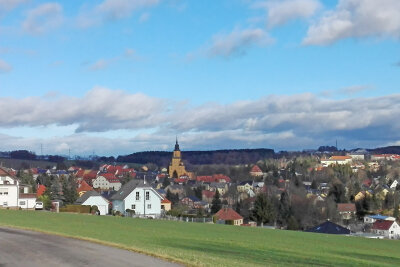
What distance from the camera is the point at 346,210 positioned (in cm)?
10506

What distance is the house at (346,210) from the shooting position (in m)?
102

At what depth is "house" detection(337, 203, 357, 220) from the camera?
102125 millimetres

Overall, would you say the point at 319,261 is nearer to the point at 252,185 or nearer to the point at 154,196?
the point at 154,196

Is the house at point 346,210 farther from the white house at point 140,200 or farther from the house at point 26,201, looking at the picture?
the house at point 26,201

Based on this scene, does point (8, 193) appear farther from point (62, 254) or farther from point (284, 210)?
point (62, 254)

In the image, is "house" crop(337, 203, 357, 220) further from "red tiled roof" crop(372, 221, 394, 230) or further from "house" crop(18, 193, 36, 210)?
"house" crop(18, 193, 36, 210)

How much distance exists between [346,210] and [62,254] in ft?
308

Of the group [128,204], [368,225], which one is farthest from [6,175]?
[368,225]

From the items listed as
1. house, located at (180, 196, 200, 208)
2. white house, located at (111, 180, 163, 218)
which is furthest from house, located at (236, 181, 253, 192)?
white house, located at (111, 180, 163, 218)

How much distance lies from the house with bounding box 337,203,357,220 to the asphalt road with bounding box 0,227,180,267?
86.5 metres

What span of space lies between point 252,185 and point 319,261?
137300 mm

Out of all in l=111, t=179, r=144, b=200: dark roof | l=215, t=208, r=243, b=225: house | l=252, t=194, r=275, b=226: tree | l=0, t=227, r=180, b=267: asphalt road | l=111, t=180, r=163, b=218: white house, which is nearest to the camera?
l=0, t=227, r=180, b=267: asphalt road

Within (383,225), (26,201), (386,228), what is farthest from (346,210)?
(26,201)

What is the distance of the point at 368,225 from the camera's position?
8612cm
